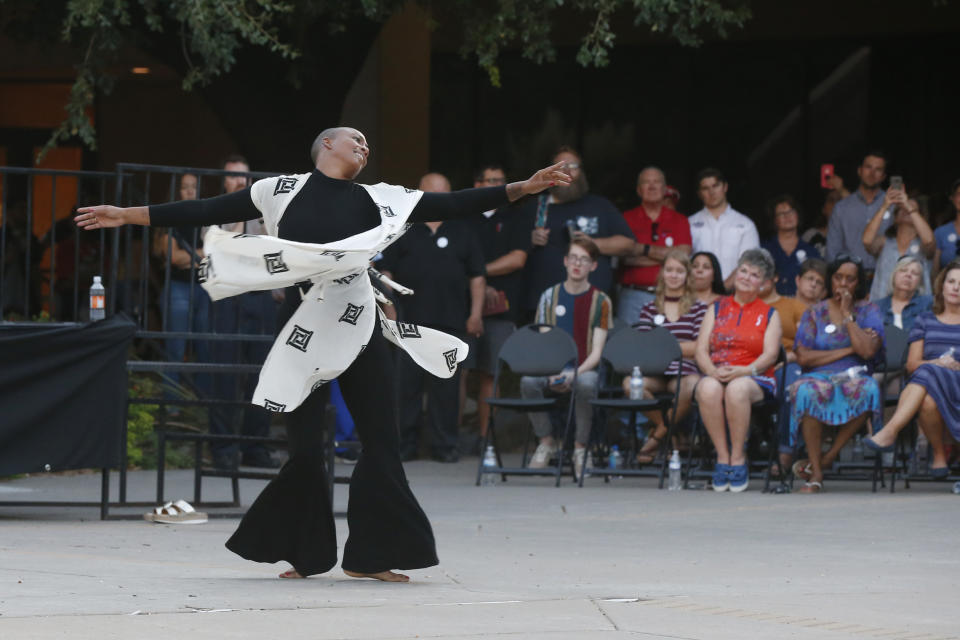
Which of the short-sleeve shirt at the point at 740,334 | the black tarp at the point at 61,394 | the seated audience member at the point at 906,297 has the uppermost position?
the seated audience member at the point at 906,297

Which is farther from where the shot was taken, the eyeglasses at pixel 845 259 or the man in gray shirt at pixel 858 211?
the man in gray shirt at pixel 858 211

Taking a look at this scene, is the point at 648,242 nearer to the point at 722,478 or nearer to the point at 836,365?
the point at 836,365

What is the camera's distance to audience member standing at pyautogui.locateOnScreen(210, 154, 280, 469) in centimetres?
1098

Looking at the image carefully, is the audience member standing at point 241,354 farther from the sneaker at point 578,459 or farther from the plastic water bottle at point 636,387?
the plastic water bottle at point 636,387

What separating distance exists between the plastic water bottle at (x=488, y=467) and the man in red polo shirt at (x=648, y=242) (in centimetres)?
205

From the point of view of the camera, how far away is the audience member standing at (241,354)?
10977mm

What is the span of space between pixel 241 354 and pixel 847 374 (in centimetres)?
441

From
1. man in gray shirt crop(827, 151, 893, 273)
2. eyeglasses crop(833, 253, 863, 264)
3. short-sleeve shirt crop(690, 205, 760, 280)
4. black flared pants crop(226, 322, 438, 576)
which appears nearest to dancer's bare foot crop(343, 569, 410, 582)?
black flared pants crop(226, 322, 438, 576)

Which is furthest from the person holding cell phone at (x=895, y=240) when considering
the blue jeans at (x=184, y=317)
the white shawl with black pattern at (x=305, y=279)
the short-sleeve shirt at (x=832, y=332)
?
the white shawl with black pattern at (x=305, y=279)

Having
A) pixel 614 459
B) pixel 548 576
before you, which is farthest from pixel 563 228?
pixel 548 576

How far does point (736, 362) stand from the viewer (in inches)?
482

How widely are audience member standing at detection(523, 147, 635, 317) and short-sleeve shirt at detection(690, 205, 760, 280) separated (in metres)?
0.67

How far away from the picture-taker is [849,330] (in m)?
12.0

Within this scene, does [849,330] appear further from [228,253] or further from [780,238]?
[228,253]
